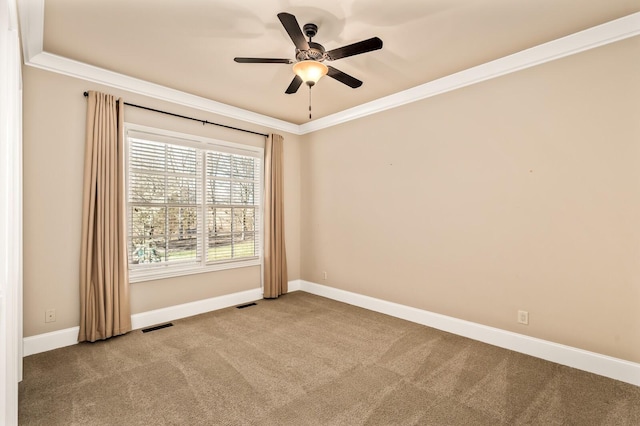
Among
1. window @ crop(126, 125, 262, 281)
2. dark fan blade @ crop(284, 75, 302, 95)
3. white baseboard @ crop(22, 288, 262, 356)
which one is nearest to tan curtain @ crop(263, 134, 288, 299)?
window @ crop(126, 125, 262, 281)

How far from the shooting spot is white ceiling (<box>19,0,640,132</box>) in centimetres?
240

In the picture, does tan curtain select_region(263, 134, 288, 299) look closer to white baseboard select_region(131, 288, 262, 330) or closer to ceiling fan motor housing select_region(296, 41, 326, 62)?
white baseboard select_region(131, 288, 262, 330)

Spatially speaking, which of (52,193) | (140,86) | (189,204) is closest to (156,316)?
(189,204)

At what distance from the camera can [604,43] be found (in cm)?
267

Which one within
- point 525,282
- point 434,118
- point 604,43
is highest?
point 604,43

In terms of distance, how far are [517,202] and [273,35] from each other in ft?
8.92

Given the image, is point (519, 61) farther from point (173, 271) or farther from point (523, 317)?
point (173, 271)

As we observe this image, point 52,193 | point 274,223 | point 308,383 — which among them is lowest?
point 308,383

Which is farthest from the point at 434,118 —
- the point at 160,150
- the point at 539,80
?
the point at 160,150

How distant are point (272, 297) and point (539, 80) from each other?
418 centimetres

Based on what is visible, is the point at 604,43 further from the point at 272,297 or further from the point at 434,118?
the point at 272,297

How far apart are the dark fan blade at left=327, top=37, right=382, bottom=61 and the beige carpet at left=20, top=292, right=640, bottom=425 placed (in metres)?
2.51

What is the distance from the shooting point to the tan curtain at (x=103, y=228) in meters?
3.26

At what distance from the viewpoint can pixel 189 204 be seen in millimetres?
4195
